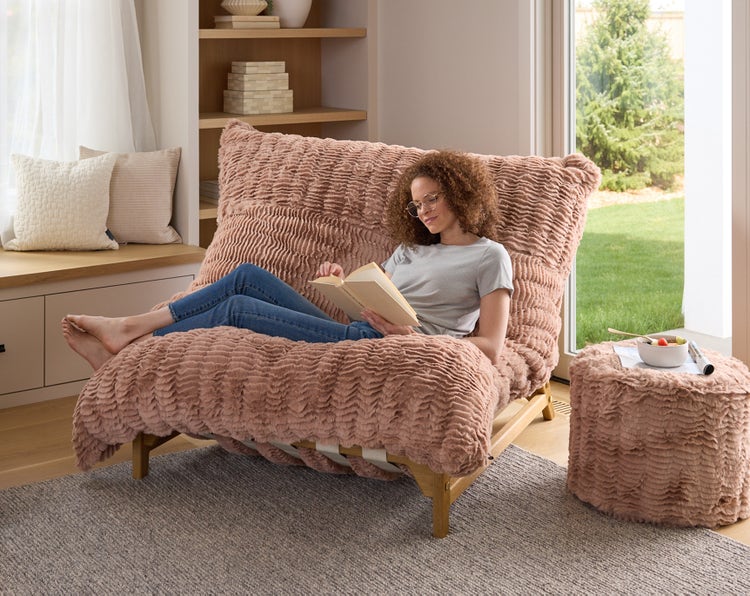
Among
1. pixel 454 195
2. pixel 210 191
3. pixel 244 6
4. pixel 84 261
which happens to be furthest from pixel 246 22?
pixel 454 195

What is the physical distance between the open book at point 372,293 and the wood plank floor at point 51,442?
748 mm

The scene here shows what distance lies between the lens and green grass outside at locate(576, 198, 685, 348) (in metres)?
3.36

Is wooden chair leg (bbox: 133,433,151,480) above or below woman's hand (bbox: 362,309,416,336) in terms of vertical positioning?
below

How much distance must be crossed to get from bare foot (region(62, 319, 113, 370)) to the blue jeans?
A: 0.16 meters

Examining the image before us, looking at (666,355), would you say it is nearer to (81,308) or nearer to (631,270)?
(631,270)

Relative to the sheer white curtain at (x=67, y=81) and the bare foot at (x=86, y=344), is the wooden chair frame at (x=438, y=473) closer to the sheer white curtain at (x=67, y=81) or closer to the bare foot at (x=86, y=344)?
the bare foot at (x=86, y=344)

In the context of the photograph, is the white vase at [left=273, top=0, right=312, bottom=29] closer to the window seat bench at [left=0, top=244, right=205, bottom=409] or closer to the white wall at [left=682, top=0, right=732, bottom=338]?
the window seat bench at [left=0, top=244, right=205, bottom=409]

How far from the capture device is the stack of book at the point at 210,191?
4191 millimetres

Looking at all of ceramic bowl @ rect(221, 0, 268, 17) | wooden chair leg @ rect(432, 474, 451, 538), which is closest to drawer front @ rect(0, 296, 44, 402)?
ceramic bowl @ rect(221, 0, 268, 17)

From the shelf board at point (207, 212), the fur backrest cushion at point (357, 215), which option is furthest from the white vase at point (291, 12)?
the fur backrest cushion at point (357, 215)

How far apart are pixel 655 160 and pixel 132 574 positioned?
2.09 meters

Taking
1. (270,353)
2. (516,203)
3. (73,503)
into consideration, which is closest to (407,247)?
(516,203)

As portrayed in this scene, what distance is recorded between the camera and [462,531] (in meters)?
2.52

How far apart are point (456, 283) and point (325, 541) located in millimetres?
785
